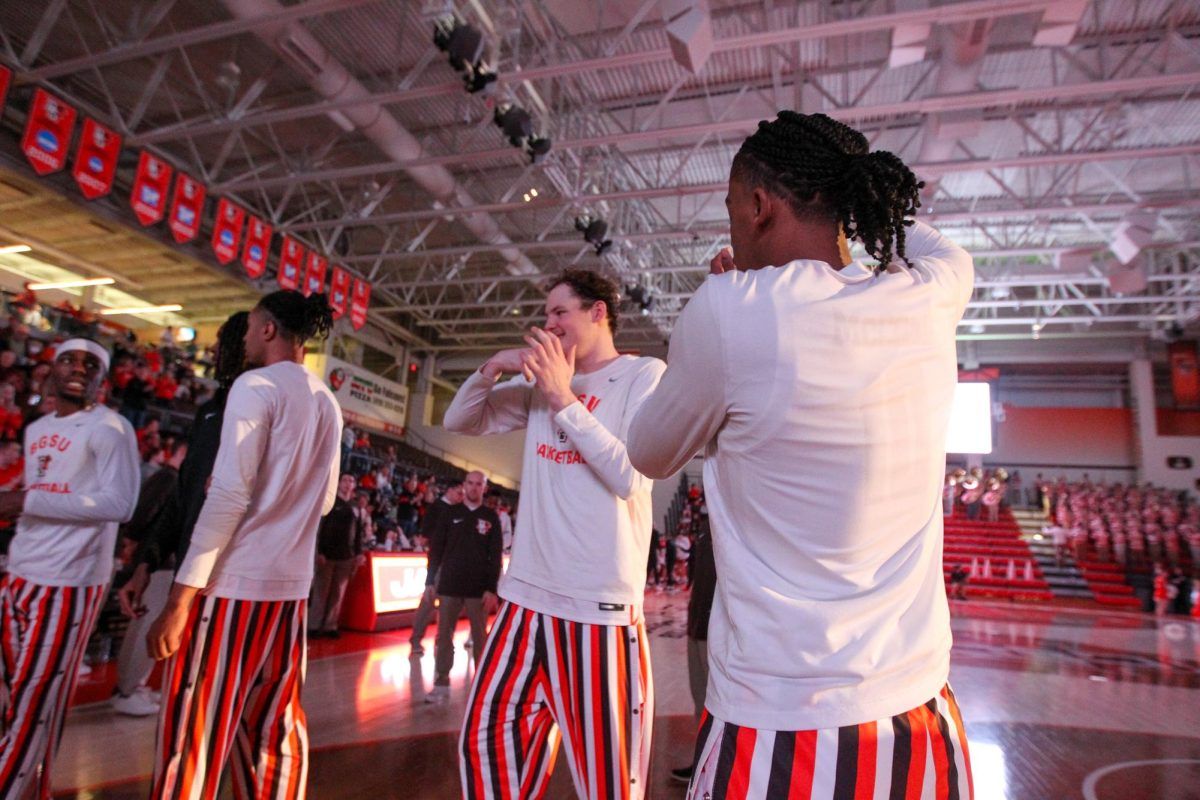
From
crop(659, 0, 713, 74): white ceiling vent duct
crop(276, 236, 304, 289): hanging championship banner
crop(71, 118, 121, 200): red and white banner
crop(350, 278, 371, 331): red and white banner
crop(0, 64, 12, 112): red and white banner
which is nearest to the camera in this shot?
crop(659, 0, 713, 74): white ceiling vent duct

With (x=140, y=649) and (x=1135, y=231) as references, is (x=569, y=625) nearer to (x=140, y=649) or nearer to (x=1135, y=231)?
(x=140, y=649)

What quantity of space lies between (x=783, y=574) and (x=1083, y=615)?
16.2m

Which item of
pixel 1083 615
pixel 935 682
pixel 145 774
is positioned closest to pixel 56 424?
pixel 145 774

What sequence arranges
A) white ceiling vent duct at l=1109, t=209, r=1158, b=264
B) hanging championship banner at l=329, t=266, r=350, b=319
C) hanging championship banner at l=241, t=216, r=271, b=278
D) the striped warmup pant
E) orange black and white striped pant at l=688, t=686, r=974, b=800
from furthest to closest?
hanging championship banner at l=329, t=266, r=350, b=319
hanging championship banner at l=241, t=216, r=271, b=278
white ceiling vent duct at l=1109, t=209, r=1158, b=264
the striped warmup pant
orange black and white striped pant at l=688, t=686, r=974, b=800

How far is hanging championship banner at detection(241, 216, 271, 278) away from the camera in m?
11.6

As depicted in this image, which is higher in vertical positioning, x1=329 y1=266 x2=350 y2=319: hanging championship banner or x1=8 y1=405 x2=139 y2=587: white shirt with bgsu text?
x1=329 y1=266 x2=350 y2=319: hanging championship banner

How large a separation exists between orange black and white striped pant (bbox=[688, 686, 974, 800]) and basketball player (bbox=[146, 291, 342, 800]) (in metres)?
1.45

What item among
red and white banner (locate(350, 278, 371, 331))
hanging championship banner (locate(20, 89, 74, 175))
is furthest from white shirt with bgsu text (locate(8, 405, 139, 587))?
red and white banner (locate(350, 278, 371, 331))

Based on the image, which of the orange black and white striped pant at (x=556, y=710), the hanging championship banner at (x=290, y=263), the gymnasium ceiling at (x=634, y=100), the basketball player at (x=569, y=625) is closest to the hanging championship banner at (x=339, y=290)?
the hanging championship banner at (x=290, y=263)

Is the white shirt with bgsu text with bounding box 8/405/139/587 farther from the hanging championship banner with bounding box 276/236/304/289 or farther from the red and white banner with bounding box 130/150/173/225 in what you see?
the hanging championship banner with bounding box 276/236/304/289

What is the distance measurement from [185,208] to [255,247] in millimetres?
1424

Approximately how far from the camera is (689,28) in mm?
6293

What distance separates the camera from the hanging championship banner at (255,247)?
1162 centimetres

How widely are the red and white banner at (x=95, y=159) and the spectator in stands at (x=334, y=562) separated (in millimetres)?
5348
